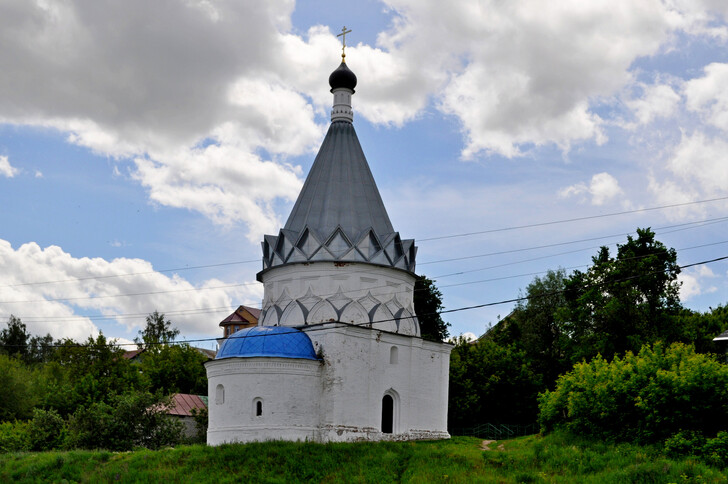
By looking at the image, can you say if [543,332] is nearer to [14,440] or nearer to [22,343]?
[14,440]

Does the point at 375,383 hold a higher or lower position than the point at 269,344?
lower

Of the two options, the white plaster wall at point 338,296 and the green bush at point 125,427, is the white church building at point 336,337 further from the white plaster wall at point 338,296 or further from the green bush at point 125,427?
the green bush at point 125,427

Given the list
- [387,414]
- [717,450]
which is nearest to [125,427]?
[387,414]

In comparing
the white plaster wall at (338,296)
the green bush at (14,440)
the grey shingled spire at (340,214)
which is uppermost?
the grey shingled spire at (340,214)

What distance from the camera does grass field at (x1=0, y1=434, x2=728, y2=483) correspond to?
2059 centimetres

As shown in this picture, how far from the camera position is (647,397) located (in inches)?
865

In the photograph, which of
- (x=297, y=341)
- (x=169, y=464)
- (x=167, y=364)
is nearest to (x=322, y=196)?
(x=297, y=341)

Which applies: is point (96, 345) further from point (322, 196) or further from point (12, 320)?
point (12, 320)

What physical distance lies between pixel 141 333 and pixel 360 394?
37.3 meters

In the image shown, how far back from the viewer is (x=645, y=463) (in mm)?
20312

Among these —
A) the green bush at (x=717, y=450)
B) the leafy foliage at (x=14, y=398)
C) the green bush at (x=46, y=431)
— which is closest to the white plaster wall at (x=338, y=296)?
the green bush at (x=46, y=431)

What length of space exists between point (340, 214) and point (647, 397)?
41.4ft

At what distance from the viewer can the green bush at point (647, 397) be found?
69.5ft

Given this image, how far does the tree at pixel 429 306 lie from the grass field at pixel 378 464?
17432 mm
